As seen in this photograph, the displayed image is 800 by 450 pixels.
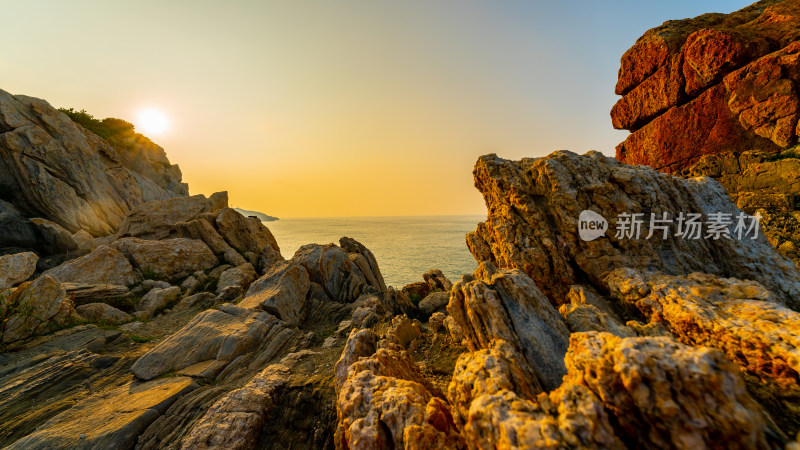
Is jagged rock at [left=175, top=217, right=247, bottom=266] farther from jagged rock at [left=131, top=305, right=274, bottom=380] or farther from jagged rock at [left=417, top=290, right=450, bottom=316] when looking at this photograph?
jagged rock at [left=417, top=290, right=450, bottom=316]

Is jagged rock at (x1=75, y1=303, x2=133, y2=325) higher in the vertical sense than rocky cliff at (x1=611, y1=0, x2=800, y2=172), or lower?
lower

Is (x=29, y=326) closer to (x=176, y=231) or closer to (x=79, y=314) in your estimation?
(x=79, y=314)

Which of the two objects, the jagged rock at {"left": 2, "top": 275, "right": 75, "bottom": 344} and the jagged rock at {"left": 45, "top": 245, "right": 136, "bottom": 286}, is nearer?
the jagged rock at {"left": 2, "top": 275, "right": 75, "bottom": 344}

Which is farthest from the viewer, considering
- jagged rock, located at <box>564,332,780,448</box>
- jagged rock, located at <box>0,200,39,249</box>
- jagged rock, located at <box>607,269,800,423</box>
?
jagged rock, located at <box>0,200,39,249</box>

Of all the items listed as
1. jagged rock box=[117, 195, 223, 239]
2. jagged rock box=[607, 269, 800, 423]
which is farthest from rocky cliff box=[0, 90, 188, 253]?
jagged rock box=[607, 269, 800, 423]

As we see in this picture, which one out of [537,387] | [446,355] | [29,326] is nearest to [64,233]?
[29,326]

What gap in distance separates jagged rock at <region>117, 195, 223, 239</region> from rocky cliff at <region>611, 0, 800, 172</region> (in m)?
57.1

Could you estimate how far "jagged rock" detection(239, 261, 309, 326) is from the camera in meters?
16.3

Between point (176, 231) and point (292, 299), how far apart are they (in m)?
22.1

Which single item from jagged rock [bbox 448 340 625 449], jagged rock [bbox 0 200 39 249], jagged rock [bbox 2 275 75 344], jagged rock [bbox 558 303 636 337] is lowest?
jagged rock [bbox 2 275 75 344]

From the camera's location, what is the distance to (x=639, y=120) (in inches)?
1310

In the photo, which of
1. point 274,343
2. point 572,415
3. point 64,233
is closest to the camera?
point 572,415

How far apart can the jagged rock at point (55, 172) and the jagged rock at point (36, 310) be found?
81.2ft

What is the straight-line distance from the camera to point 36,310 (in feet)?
42.2
